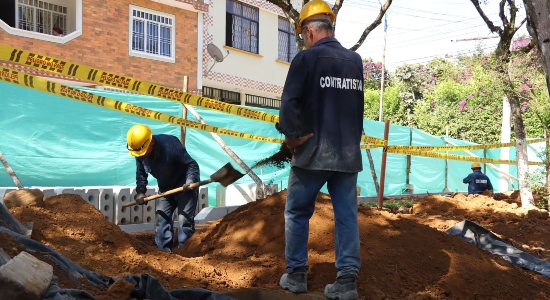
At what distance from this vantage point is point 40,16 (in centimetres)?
1817

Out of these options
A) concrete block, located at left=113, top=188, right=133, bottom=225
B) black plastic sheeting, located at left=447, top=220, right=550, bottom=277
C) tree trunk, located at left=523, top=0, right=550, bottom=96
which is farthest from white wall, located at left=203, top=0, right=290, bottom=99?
tree trunk, located at left=523, top=0, right=550, bottom=96

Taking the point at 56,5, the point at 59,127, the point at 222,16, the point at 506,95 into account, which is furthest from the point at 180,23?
the point at 506,95

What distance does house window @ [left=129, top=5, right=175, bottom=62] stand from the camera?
1922 cm

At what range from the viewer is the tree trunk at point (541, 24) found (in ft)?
11.4

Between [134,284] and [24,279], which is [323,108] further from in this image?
[24,279]

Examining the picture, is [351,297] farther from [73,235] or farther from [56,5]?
[56,5]

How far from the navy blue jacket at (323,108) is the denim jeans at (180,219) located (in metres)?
2.93

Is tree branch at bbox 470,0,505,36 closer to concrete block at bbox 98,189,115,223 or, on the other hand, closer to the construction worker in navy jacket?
concrete block at bbox 98,189,115,223

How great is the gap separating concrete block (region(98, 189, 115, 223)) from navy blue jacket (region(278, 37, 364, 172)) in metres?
5.92

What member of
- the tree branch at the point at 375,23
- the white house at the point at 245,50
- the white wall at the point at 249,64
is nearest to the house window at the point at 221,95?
the white house at the point at 245,50

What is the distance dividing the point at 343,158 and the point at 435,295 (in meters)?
1.36

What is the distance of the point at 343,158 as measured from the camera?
383 cm

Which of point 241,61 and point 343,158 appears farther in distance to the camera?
point 241,61

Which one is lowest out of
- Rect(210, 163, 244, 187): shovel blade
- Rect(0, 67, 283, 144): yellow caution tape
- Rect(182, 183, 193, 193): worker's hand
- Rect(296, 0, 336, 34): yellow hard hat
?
Rect(182, 183, 193, 193): worker's hand
